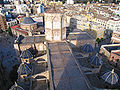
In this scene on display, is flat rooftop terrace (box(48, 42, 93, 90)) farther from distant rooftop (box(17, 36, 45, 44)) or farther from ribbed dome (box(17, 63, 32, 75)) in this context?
distant rooftop (box(17, 36, 45, 44))

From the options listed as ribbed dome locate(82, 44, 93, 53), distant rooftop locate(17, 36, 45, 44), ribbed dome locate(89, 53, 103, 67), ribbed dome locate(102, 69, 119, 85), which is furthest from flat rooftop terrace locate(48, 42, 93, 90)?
distant rooftop locate(17, 36, 45, 44)

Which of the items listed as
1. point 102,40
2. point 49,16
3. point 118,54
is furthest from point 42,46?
point 102,40

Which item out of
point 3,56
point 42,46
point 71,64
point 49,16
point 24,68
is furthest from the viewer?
point 3,56

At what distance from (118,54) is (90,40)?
953cm

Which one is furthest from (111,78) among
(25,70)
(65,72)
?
(25,70)

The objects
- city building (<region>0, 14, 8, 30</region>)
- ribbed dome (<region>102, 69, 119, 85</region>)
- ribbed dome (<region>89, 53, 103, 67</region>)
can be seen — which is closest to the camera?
ribbed dome (<region>102, 69, 119, 85</region>)

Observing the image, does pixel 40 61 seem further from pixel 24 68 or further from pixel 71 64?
pixel 71 64

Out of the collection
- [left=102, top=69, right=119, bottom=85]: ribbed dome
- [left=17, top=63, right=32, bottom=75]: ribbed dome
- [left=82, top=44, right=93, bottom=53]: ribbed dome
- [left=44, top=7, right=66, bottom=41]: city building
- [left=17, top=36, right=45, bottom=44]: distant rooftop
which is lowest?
[left=102, top=69, right=119, bottom=85]: ribbed dome

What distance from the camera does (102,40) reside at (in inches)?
2694

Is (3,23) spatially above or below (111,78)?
above

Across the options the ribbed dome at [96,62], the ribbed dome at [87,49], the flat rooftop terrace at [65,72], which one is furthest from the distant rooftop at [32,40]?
the ribbed dome at [96,62]

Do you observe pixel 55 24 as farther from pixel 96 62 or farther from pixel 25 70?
pixel 96 62

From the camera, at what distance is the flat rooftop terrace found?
58.2ft

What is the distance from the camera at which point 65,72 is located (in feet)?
66.8
